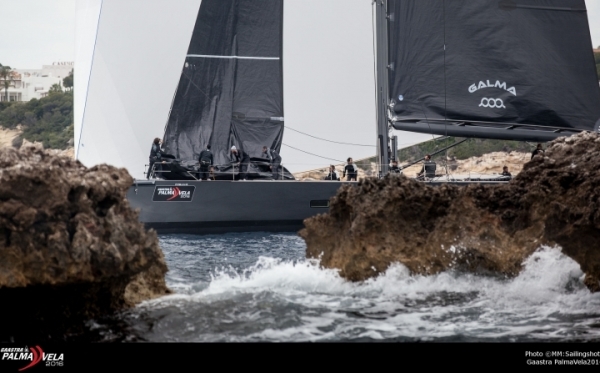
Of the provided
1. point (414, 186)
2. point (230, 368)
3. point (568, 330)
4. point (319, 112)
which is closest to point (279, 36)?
point (319, 112)

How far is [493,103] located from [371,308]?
10.8 m

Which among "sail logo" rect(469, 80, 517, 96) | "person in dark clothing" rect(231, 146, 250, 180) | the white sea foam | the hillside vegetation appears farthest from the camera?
the hillside vegetation

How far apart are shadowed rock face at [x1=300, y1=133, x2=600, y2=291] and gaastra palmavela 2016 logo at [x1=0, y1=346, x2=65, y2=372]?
414cm

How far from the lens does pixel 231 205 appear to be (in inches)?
700

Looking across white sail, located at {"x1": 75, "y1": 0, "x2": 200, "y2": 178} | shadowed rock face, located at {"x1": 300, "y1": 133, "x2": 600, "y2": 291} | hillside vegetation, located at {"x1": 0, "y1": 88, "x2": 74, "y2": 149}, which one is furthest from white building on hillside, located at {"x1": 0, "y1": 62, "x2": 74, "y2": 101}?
shadowed rock face, located at {"x1": 300, "y1": 133, "x2": 600, "y2": 291}

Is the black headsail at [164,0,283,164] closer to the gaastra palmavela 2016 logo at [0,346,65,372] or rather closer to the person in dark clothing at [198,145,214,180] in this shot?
the person in dark clothing at [198,145,214,180]

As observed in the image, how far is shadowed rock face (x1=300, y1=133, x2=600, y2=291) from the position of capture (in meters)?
8.48

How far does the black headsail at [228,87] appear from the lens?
18.8 meters

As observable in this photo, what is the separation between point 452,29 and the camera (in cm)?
1752

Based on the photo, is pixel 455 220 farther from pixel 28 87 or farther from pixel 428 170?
pixel 28 87

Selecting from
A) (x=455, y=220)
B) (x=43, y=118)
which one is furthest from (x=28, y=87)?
(x=455, y=220)

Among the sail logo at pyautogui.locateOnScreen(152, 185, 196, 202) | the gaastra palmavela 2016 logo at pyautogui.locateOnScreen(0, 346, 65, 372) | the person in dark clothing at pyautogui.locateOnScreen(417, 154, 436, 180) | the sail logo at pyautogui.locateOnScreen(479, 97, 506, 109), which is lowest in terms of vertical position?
the gaastra palmavela 2016 logo at pyautogui.locateOnScreen(0, 346, 65, 372)

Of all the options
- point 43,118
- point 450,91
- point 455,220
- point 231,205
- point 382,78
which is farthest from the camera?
point 43,118

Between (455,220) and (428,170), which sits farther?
(428,170)
